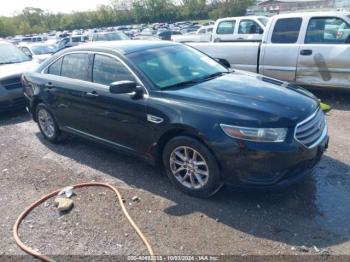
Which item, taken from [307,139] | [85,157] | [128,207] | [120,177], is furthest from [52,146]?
[307,139]

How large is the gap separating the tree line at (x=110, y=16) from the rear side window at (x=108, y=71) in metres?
68.4

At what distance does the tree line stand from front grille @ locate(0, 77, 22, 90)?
216 ft

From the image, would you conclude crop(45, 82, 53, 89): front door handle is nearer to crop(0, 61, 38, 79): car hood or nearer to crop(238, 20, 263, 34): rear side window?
crop(0, 61, 38, 79): car hood

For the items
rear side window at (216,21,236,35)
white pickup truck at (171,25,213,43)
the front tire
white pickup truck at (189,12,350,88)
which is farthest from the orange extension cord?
white pickup truck at (171,25,213,43)

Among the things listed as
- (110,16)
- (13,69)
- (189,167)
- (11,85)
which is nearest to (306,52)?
(189,167)

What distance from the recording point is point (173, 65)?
4.49m

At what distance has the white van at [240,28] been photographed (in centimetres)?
1173

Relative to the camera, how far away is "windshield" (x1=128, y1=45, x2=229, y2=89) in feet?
13.9

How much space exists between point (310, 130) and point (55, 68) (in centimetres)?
393

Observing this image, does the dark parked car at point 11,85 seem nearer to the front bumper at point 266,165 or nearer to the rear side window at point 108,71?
the rear side window at point 108,71

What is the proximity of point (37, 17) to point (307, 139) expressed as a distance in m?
91.6

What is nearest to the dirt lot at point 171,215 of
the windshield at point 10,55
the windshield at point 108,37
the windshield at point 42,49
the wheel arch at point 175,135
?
the wheel arch at point 175,135

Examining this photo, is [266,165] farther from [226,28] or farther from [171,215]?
[226,28]

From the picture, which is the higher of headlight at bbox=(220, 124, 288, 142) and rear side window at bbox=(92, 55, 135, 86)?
rear side window at bbox=(92, 55, 135, 86)
